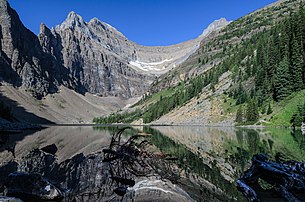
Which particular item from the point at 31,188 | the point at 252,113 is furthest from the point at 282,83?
the point at 31,188

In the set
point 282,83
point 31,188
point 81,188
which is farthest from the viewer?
point 282,83

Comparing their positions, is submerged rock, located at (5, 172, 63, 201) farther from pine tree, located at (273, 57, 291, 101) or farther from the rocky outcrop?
pine tree, located at (273, 57, 291, 101)

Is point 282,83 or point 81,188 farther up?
point 282,83

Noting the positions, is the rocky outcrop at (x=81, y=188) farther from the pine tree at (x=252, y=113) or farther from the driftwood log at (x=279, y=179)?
the pine tree at (x=252, y=113)

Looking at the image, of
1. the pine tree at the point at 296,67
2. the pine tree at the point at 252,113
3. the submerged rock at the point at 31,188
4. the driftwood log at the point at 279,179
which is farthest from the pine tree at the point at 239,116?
the submerged rock at the point at 31,188

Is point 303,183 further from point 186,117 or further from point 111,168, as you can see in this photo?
point 186,117

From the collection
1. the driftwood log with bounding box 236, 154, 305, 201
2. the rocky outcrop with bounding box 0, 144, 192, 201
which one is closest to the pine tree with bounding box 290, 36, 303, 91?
the driftwood log with bounding box 236, 154, 305, 201

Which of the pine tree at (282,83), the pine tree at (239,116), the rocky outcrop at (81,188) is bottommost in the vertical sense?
the rocky outcrop at (81,188)

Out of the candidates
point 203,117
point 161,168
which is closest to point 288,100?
point 203,117

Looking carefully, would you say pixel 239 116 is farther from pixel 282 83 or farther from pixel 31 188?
pixel 31 188

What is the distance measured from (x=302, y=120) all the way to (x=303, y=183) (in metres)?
60.3

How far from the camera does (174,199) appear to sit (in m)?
9.72

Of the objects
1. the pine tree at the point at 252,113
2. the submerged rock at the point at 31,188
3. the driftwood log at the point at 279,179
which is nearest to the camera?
the submerged rock at the point at 31,188

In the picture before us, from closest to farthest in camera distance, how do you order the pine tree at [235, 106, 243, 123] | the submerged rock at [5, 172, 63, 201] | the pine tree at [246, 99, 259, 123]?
1. the submerged rock at [5, 172, 63, 201]
2. the pine tree at [246, 99, 259, 123]
3. the pine tree at [235, 106, 243, 123]
